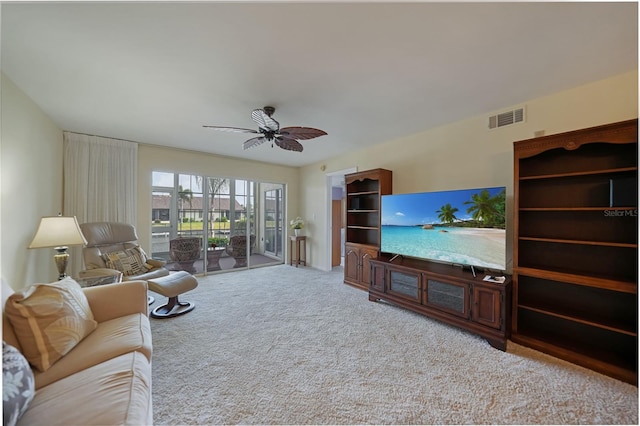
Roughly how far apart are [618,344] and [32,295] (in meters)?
4.18

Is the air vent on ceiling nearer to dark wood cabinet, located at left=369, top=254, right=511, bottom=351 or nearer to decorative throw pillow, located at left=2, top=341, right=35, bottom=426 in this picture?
dark wood cabinet, located at left=369, top=254, right=511, bottom=351

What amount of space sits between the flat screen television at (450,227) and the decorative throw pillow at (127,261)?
3288 mm

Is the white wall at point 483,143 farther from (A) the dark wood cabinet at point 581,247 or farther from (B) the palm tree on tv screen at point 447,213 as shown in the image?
(B) the palm tree on tv screen at point 447,213

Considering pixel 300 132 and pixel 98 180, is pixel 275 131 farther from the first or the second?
pixel 98 180

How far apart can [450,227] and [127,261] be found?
3.97 meters

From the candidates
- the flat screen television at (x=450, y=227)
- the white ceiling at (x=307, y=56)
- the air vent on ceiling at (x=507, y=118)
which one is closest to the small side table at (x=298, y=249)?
the flat screen television at (x=450, y=227)

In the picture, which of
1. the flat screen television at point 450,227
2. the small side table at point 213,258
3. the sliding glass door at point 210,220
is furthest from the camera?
the small side table at point 213,258

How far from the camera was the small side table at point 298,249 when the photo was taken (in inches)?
222

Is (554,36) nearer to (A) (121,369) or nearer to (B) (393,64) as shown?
(B) (393,64)

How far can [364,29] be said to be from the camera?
1575 mm

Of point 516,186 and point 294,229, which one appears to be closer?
point 516,186

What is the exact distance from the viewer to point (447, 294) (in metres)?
2.60

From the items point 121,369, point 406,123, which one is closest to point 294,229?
point 406,123

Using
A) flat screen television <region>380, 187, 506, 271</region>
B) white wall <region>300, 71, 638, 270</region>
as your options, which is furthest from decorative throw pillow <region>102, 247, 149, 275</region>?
white wall <region>300, 71, 638, 270</region>
